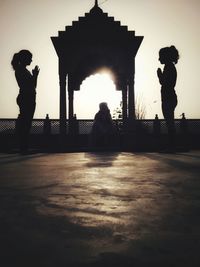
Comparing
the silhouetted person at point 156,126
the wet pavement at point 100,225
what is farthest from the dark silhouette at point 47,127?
the wet pavement at point 100,225

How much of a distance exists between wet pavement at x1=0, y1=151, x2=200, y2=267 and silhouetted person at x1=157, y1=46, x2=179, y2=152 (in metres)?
7.13

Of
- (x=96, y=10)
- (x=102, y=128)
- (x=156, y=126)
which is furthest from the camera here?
(x=156, y=126)

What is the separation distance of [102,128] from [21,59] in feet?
14.9

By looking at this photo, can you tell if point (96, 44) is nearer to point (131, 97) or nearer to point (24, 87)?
point (131, 97)

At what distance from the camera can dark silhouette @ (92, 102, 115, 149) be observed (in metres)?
13.6

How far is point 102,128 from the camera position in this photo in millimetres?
13547

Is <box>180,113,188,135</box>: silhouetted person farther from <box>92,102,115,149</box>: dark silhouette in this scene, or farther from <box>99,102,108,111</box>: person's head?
<box>99,102,108,111</box>: person's head

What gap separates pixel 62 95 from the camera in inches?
596

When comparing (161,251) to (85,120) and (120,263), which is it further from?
(85,120)

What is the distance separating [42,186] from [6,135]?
38.8 feet

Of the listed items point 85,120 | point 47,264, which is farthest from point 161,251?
point 85,120

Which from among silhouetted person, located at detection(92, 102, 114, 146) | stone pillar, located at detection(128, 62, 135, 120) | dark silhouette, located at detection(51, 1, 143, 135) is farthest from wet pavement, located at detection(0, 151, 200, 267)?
dark silhouette, located at detection(51, 1, 143, 135)

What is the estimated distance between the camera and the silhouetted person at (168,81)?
1068cm

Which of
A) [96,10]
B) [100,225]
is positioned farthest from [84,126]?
[100,225]
